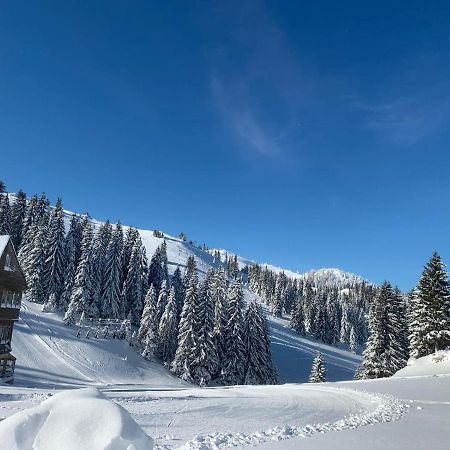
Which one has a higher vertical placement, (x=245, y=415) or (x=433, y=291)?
(x=433, y=291)

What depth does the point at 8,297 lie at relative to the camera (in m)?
35.9

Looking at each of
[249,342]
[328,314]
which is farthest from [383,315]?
[328,314]

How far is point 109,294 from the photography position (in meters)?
61.5

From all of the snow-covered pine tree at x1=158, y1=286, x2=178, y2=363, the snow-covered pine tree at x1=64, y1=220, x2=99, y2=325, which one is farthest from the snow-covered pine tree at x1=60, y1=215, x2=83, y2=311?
the snow-covered pine tree at x1=158, y1=286, x2=178, y2=363

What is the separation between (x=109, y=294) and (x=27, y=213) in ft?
98.7

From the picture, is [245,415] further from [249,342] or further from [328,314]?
[328,314]

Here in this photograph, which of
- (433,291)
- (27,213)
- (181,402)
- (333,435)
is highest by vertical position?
(27,213)

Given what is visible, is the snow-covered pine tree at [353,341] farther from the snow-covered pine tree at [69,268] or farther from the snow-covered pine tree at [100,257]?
the snow-covered pine tree at [69,268]

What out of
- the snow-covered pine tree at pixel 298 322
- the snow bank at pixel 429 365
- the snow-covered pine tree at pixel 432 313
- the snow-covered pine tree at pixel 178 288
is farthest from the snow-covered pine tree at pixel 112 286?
the snow-covered pine tree at pixel 298 322

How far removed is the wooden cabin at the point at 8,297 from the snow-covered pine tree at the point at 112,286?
2401 centimetres

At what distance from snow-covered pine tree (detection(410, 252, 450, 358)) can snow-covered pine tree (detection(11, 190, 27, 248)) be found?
66.4m

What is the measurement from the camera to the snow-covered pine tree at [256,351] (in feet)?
180

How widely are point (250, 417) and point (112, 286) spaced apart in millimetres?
48448

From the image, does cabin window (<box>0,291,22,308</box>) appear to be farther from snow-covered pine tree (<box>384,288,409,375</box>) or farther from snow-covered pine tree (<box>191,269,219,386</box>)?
A: snow-covered pine tree (<box>384,288,409,375</box>)
